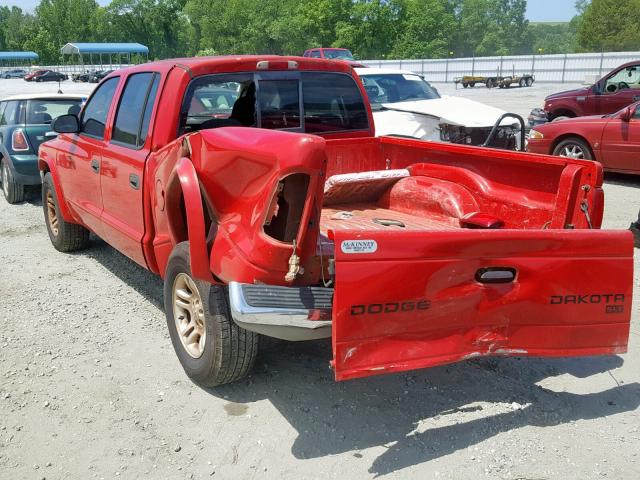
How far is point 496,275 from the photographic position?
10.5ft

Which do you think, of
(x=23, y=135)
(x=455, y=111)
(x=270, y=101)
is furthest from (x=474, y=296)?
(x=23, y=135)

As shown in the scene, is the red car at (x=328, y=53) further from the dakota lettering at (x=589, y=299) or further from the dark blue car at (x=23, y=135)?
the dakota lettering at (x=589, y=299)

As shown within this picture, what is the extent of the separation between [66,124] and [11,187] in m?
4.37

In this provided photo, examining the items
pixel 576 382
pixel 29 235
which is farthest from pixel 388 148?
pixel 29 235

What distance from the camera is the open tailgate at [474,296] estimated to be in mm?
2973

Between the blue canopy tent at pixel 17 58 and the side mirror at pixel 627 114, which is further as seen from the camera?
the blue canopy tent at pixel 17 58

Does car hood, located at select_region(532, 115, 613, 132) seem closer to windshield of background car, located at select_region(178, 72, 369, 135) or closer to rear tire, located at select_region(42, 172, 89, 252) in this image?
windshield of background car, located at select_region(178, 72, 369, 135)

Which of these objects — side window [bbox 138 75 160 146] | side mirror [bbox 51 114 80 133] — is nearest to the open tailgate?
side window [bbox 138 75 160 146]

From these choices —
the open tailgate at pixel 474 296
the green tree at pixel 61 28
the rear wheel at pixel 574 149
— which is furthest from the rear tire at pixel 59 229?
the green tree at pixel 61 28

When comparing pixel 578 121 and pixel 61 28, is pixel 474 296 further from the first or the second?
pixel 61 28

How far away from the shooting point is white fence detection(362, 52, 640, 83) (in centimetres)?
4519

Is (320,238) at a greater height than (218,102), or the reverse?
(218,102)

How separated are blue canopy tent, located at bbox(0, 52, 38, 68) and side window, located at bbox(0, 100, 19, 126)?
110292 millimetres

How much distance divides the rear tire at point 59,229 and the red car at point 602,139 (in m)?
7.62
